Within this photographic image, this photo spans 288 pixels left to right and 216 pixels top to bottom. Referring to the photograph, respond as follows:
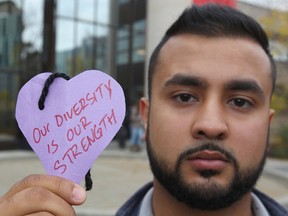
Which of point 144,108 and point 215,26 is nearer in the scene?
point 215,26

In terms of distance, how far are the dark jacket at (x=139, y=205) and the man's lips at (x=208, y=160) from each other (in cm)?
52

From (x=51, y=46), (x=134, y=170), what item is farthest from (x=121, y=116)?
(x=51, y=46)

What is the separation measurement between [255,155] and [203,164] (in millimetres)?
226

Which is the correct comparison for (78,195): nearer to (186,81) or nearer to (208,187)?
(208,187)

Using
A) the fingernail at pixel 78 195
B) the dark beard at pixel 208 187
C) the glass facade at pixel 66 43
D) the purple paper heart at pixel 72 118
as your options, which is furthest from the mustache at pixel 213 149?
Result: the glass facade at pixel 66 43

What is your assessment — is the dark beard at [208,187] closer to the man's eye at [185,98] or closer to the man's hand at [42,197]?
the man's eye at [185,98]

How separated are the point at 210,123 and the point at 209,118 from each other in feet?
0.08

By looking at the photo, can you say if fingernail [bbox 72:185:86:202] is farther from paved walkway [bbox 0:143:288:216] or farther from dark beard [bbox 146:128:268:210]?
paved walkway [bbox 0:143:288:216]

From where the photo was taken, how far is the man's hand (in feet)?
3.45

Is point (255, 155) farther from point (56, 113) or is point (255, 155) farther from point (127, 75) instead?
point (127, 75)

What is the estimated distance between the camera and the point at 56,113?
1.17m

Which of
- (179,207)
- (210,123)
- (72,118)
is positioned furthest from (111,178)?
(72,118)

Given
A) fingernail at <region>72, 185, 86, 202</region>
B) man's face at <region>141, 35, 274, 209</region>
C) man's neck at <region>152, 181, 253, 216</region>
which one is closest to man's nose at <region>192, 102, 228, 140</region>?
man's face at <region>141, 35, 274, 209</region>

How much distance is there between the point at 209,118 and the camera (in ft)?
4.41
